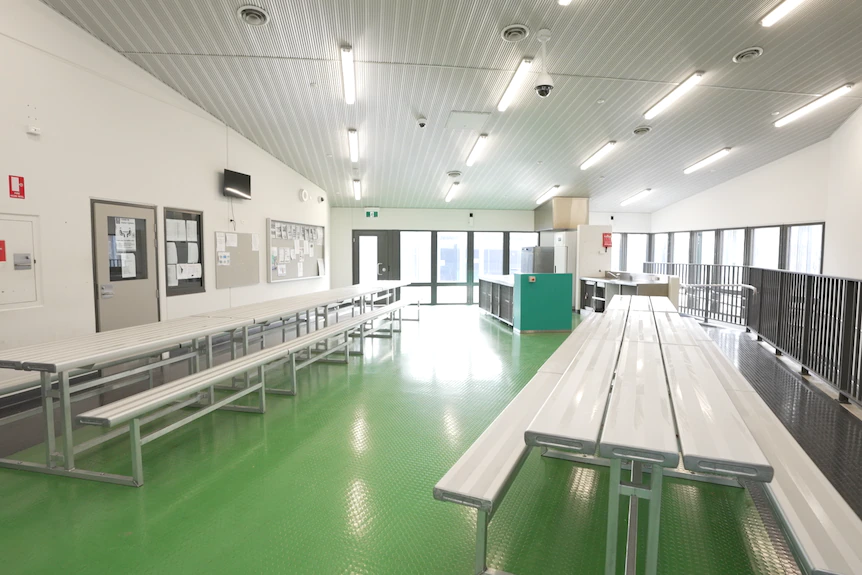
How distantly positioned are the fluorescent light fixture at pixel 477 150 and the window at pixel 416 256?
3.46 metres

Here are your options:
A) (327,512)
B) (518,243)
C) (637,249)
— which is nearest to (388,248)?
(518,243)

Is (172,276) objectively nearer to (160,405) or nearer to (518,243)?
(160,405)

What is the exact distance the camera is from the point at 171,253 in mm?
5254

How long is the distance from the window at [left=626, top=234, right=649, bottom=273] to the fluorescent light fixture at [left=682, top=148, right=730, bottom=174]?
4.02 metres

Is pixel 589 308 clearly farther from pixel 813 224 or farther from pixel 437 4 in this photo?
pixel 437 4

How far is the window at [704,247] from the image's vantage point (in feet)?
34.0

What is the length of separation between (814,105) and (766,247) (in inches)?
141

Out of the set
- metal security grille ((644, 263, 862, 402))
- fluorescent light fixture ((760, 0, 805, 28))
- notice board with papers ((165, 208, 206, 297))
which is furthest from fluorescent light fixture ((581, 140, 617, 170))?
notice board with papers ((165, 208, 206, 297))

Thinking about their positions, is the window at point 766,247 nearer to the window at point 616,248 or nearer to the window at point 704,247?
the window at point 704,247

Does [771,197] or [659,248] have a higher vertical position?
[771,197]

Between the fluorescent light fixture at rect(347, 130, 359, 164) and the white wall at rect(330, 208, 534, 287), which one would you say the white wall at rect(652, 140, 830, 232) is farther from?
the fluorescent light fixture at rect(347, 130, 359, 164)

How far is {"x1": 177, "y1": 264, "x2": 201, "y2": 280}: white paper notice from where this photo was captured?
5379mm

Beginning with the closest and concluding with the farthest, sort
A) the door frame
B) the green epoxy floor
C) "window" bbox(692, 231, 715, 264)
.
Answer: the green epoxy floor, "window" bbox(692, 231, 715, 264), the door frame

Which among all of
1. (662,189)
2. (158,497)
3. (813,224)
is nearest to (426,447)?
(158,497)
